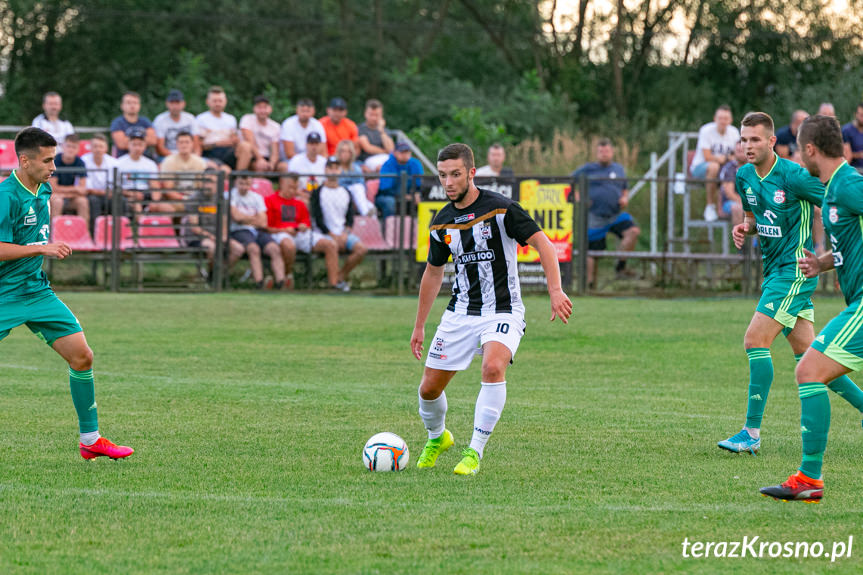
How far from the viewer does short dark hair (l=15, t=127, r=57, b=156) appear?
6.89 meters

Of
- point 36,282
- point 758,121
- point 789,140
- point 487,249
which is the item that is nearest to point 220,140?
point 789,140

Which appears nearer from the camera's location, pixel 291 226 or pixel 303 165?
pixel 291 226

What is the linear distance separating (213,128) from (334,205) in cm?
262

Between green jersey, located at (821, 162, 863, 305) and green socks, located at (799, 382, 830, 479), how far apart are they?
511mm

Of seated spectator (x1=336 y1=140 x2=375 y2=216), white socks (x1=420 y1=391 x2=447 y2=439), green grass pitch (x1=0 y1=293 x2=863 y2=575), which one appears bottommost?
green grass pitch (x1=0 y1=293 x2=863 y2=575)

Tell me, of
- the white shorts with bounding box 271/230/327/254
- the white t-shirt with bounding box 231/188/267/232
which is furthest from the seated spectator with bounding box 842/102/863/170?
the white t-shirt with bounding box 231/188/267/232

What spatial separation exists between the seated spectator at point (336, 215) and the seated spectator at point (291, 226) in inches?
4.9

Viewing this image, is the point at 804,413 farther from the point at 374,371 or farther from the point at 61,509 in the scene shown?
the point at 374,371

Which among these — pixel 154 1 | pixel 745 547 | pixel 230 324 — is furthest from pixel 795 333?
pixel 154 1

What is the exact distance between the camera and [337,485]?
6.28 m

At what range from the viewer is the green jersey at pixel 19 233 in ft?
22.5

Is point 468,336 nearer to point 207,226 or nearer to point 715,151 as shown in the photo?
point 207,226

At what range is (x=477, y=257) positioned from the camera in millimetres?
7016

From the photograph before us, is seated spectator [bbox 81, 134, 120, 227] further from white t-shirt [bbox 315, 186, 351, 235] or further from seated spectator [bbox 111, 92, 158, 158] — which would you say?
white t-shirt [bbox 315, 186, 351, 235]
